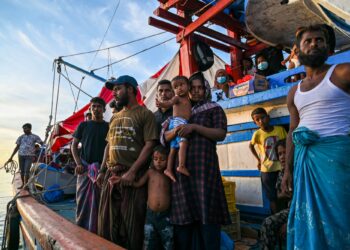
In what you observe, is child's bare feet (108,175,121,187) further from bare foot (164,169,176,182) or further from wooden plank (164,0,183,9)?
wooden plank (164,0,183,9)

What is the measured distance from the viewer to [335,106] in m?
1.52

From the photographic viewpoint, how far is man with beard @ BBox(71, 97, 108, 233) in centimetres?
318

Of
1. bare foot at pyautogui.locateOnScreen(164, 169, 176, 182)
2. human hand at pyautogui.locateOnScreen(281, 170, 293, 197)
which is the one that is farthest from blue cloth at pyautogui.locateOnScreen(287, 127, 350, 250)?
bare foot at pyautogui.locateOnScreen(164, 169, 176, 182)

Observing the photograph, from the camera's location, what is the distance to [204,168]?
6.74 feet

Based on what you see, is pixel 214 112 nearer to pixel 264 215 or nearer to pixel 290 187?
pixel 290 187

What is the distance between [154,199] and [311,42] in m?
1.64

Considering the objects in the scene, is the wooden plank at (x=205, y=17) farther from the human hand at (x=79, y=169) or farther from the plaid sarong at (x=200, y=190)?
the human hand at (x=79, y=169)

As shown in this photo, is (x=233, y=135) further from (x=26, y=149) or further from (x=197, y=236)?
(x=26, y=149)

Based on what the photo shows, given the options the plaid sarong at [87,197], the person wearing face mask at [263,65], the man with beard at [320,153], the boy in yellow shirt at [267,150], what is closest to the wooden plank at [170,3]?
the person wearing face mask at [263,65]

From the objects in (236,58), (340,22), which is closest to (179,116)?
(340,22)

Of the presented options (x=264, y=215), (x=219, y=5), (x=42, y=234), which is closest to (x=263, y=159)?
(x=264, y=215)

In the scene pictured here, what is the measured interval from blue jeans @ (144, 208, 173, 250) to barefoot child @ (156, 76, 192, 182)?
355 millimetres

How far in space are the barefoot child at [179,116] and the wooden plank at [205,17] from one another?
3.18 m

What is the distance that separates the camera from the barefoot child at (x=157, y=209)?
86.2 inches
